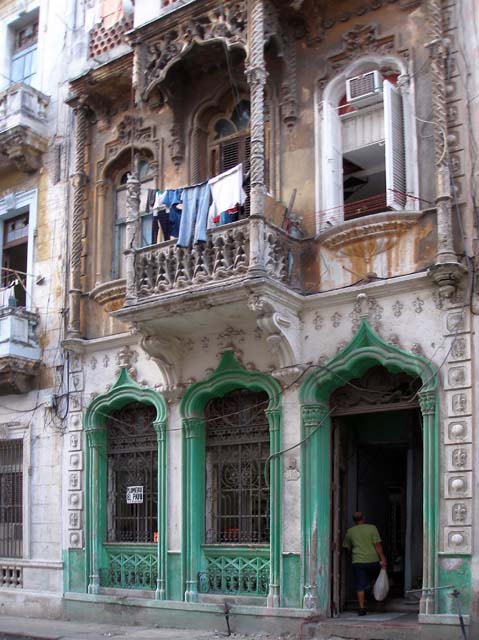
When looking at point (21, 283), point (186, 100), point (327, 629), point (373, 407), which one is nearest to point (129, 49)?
point (186, 100)

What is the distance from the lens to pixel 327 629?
1138cm

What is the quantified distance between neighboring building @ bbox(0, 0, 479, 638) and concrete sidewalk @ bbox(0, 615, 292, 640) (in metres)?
0.25

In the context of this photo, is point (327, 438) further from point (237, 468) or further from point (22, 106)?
point (22, 106)

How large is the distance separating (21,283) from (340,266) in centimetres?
685

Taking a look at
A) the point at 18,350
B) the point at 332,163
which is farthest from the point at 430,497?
the point at 18,350

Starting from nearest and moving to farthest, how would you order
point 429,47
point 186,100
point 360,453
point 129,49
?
point 429,47, point 360,453, point 186,100, point 129,49

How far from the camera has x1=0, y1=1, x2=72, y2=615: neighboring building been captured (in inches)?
608

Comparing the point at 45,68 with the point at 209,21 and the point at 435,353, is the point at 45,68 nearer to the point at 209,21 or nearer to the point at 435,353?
the point at 209,21

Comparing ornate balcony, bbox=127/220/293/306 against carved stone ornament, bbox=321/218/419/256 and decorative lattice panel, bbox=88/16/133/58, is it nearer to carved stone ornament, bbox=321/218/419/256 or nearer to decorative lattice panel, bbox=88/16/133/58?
carved stone ornament, bbox=321/218/419/256

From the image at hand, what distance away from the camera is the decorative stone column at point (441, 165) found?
36.3 ft

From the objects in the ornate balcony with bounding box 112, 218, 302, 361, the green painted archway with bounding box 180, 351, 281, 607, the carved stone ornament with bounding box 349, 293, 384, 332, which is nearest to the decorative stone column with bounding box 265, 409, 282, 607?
the green painted archway with bounding box 180, 351, 281, 607

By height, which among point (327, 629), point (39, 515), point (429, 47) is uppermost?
point (429, 47)

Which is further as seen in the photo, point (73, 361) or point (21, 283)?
point (21, 283)

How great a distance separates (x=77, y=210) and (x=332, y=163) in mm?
5159
